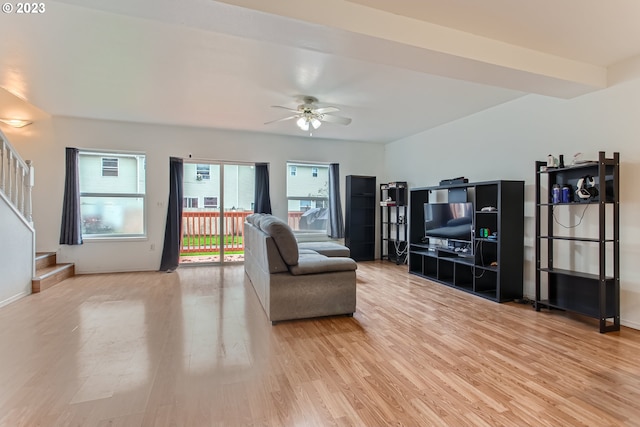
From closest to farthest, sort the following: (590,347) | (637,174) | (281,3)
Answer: (281,3) → (590,347) → (637,174)

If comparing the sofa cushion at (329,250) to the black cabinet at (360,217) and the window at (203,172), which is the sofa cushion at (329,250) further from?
the window at (203,172)

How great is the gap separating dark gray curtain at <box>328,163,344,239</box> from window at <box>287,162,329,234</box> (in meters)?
0.17

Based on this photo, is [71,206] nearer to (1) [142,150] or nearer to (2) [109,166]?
(2) [109,166]

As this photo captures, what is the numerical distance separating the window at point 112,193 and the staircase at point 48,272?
0.60 meters


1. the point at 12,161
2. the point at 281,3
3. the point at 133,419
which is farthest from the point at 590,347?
the point at 12,161

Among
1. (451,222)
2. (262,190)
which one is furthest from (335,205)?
(451,222)

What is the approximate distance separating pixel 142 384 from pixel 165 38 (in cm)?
271

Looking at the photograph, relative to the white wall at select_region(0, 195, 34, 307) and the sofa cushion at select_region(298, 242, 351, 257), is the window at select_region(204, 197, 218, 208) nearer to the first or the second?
the sofa cushion at select_region(298, 242, 351, 257)

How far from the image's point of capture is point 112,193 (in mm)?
→ 5566

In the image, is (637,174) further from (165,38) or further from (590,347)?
(165,38)

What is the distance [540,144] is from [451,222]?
5.02 ft

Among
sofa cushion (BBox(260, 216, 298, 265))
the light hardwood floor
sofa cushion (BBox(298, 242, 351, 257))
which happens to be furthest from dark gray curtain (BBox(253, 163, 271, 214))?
sofa cushion (BBox(260, 216, 298, 265))

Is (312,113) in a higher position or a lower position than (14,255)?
higher

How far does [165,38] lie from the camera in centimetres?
269
